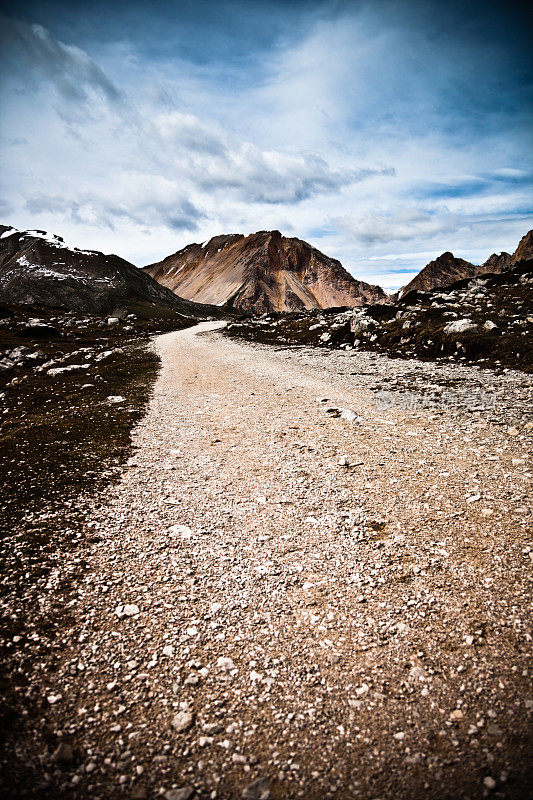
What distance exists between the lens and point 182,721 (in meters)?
3.93

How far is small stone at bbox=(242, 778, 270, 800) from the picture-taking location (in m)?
3.33

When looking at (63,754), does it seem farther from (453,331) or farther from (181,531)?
(453,331)

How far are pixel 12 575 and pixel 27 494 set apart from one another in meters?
3.12

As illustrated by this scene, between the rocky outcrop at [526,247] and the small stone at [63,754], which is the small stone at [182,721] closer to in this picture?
the small stone at [63,754]

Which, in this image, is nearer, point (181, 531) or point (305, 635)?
point (305, 635)

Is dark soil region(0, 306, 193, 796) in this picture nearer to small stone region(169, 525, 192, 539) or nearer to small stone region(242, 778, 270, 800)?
small stone region(169, 525, 192, 539)

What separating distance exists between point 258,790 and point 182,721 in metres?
1.08

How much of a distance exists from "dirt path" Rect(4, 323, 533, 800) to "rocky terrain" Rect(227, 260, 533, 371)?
13348 millimetres

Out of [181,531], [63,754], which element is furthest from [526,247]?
[63,754]

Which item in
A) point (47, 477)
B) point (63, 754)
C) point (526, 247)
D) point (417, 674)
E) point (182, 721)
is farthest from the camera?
point (526, 247)

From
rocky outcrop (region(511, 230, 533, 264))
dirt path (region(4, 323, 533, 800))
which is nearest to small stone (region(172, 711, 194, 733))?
dirt path (region(4, 323, 533, 800))

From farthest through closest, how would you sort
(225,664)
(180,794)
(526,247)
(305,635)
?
(526,247) → (305,635) → (225,664) → (180,794)

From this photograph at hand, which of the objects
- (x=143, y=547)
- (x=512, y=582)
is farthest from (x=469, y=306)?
(x=143, y=547)

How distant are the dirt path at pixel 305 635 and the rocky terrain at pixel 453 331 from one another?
13348mm
